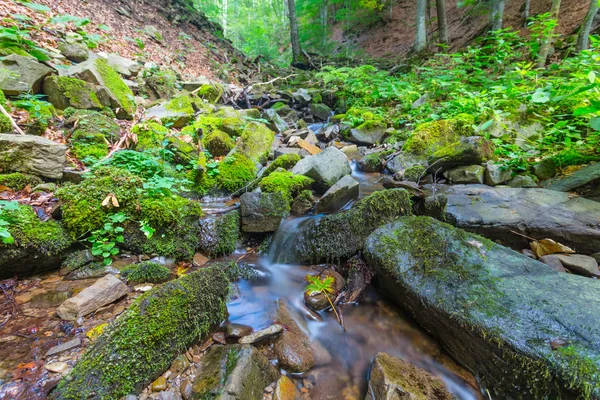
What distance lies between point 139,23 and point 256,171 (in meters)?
11.4

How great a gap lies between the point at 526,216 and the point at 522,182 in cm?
109

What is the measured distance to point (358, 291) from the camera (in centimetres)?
299

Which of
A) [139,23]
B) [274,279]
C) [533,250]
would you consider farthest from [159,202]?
[139,23]

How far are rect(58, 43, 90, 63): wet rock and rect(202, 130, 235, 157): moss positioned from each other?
3702mm

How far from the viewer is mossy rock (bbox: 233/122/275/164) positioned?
5.23 metres

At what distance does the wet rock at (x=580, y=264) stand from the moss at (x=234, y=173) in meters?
4.25

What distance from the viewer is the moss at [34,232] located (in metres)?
2.45

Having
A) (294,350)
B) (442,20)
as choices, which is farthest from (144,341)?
(442,20)

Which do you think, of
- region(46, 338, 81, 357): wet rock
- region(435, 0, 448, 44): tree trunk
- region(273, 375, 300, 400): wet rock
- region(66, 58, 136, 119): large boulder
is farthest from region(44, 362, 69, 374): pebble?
region(435, 0, 448, 44): tree trunk

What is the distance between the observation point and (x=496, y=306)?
80.9 inches

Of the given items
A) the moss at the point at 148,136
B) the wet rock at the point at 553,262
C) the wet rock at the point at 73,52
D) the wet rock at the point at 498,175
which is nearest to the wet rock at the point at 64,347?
the moss at the point at 148,136

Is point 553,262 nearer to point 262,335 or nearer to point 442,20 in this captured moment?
point 262,335

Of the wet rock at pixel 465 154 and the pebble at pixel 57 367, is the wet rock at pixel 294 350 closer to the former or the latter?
the pebble at pixel 57 367

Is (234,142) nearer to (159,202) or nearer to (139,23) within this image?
(159,202)
